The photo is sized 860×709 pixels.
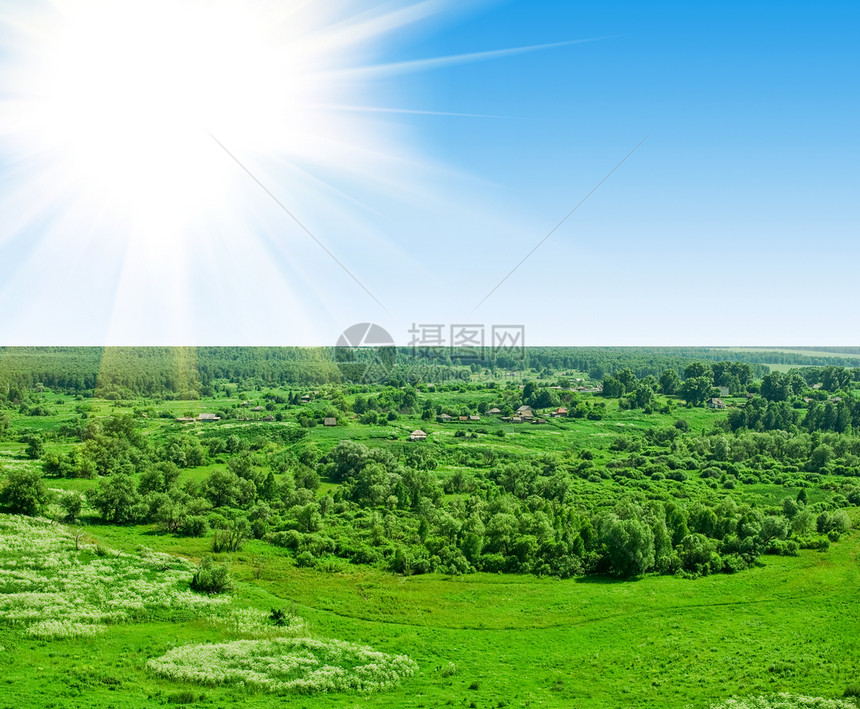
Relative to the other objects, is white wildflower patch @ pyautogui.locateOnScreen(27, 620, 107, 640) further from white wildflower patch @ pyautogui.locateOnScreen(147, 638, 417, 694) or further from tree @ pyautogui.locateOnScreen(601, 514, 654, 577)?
tree @ pyautogui.locateOnScreen(601, 514, 654, 577)

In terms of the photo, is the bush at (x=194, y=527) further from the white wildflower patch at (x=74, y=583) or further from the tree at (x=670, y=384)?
the tree at (x=670, y=384)

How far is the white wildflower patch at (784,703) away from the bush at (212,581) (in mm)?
33013

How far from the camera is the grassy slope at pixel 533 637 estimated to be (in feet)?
97.6

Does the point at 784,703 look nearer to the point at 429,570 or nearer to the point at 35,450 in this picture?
the point at 429,570

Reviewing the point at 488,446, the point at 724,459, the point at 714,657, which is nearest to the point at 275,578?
the point at 714,657

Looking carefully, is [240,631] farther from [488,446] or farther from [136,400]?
[136,400]

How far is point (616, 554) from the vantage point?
50781 mm

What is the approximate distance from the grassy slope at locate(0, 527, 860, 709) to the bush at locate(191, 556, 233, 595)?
1955mm

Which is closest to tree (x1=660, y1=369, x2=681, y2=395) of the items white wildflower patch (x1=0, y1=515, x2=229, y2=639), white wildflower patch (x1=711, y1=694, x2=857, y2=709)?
white wildflower patch (x1=711, y1=694, x2=857, y2=709)

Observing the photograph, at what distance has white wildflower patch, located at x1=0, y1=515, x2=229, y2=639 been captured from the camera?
3450 cm

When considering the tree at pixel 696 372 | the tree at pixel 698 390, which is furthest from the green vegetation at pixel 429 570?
the tree at pixel 696 372

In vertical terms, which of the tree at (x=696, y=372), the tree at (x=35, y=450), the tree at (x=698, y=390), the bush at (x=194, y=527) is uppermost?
the tree at (x=696, y=372)

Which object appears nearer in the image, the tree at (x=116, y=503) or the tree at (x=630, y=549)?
the tree at (x=630, y=549)

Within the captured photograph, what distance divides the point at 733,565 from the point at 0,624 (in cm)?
5532
